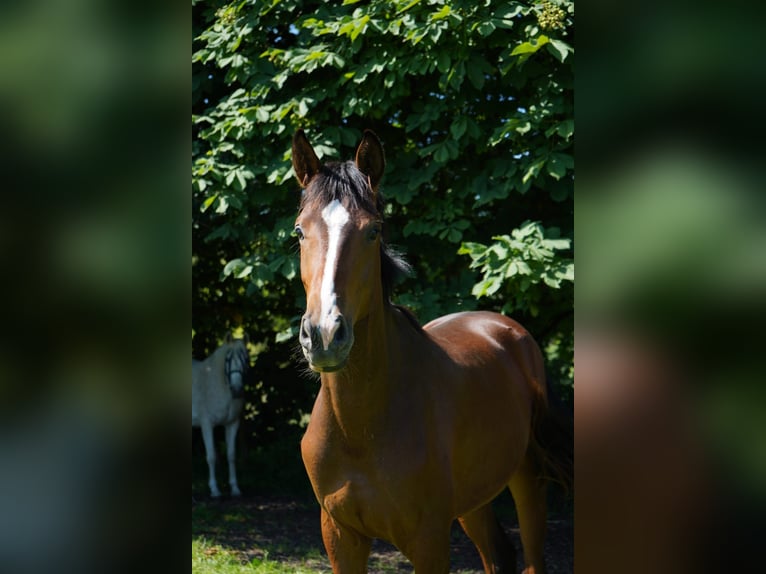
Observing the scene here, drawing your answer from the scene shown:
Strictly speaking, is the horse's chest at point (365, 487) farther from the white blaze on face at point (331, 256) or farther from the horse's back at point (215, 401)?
the horse's back at point (215, 401)

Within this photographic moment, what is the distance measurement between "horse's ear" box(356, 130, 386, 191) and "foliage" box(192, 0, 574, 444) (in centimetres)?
190

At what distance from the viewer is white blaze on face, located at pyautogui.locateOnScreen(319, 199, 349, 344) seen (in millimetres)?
2338

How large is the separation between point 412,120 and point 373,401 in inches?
113

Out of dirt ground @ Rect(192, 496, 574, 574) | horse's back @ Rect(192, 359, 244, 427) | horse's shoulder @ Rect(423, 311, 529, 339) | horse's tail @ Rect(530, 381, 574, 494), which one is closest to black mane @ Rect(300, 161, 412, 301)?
horse's shoulder @ Rect(423, 311, 529, 339)

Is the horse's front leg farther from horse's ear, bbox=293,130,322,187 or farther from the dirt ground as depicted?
the dirt ground

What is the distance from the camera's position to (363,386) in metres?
2.89

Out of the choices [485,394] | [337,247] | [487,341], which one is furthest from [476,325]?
[337,247]

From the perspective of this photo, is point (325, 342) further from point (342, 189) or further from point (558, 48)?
point (558, 48)

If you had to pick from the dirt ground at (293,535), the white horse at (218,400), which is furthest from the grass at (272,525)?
the white horse at (218,400)
